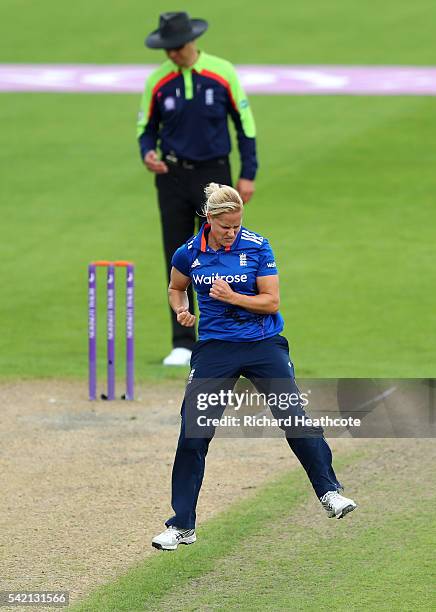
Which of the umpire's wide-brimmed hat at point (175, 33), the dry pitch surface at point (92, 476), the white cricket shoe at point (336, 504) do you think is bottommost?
the dry pitch surface at point (92, 476)

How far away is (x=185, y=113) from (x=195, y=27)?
0.85 metres

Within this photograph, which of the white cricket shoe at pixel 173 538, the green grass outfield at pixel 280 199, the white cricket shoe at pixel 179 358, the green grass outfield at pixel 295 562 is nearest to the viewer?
the green grass outfield at pixel 295 562

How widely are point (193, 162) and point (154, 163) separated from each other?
1.16 feet

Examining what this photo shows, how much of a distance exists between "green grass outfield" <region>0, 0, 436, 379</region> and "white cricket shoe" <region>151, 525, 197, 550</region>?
4.58m

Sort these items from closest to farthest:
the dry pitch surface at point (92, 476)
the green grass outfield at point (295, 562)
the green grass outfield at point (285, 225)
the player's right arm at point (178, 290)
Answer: the green grass outfield at point (295, 562) < the dry pitch surface at point (92, 476) < the player's right arm at point (178, 290) < the green grass outfield at point (285, 225)

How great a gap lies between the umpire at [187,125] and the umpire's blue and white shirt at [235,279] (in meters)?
4.52

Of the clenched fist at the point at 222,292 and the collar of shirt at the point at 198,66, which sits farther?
the collar of shirt at the point at 198,66

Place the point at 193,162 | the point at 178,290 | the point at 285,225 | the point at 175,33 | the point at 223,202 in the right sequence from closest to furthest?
the point at 223,202 < the point at 178,290 < the point at 175,33 < the point at 193,162 < the point at 285,225

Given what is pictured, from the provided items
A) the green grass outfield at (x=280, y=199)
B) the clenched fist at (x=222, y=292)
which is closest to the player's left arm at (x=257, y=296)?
the clenched fist at (x=222, y=292)

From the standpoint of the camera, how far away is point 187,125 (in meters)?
12.5

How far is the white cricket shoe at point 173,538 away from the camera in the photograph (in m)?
7.79

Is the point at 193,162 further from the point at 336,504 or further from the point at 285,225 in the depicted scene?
the point at 336,504

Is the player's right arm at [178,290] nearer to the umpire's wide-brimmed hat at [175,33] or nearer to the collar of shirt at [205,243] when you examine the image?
the collar of shirt at [205,243]

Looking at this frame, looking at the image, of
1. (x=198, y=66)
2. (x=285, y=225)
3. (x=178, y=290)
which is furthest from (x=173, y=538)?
(x=285, y=225)
